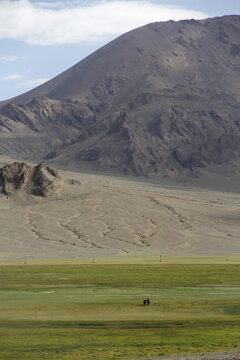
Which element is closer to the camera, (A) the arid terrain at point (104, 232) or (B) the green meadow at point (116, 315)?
(B) the green meadow at point (116, 315)

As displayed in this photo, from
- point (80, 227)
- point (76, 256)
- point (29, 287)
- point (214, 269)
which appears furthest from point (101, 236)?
point (29, 287)

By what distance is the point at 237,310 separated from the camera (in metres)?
54.8

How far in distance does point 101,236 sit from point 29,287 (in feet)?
308

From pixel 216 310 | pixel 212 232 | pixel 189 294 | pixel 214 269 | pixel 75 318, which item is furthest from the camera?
pixel 212 232

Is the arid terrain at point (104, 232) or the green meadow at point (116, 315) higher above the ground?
the green meadow at point (116, 315)

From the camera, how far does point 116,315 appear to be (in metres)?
53.1

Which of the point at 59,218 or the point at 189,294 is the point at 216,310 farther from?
the point at 59,218

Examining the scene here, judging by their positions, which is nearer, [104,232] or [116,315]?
[116,315]

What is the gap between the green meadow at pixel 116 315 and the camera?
39.8 m

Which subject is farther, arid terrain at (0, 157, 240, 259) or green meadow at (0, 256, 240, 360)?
arid terrain at (0, 157, 240, 259)

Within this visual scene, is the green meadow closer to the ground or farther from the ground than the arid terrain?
farther from the ground

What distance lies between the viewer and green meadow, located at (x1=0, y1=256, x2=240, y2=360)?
39844 millimetres

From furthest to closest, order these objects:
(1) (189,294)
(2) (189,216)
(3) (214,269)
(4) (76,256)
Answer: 1. (2) (189,216)
2. (4) (76,256)
3. (3) (214,269)
4. (1) (189,294)

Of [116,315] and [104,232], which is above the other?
[116,315]
